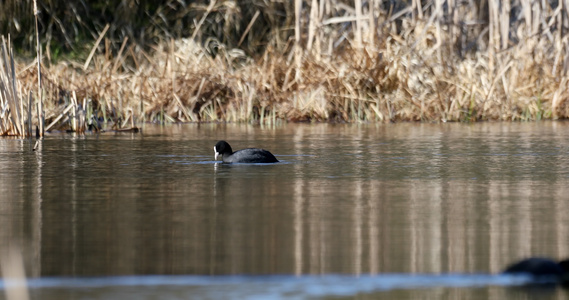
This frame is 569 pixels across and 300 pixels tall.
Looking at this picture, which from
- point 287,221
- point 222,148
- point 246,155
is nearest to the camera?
point 287,221

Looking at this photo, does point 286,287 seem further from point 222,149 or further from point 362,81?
point 362,81

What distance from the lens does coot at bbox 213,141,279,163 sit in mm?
10031

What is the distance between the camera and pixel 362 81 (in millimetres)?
18375

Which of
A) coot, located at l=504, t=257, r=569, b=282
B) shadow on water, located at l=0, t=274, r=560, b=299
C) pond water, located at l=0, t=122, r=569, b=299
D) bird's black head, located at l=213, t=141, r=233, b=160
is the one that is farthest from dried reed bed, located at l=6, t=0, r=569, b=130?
coot, located at l=504, t=257, r=569, b=282

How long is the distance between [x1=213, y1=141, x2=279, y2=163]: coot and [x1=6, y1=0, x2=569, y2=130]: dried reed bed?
25.0 feet

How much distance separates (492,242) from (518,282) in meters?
0.93

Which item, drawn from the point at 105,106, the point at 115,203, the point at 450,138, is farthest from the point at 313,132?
the point at 115,203

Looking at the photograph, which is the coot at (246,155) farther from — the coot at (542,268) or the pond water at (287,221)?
the coot at (542,268)

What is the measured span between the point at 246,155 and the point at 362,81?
8445 millimetres

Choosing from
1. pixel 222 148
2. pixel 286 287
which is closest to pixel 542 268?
pixel 286 287

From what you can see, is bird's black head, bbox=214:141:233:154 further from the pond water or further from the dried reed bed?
the dried reed bed

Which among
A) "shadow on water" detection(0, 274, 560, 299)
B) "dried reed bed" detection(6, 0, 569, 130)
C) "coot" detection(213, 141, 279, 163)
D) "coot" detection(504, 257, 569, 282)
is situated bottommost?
"shadow on water" detection(0, 274, 560, 299)

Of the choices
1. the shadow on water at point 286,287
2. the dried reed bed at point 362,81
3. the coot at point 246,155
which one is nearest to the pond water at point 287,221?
the shadow on water at point 286,287

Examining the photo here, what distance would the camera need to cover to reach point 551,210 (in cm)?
662
